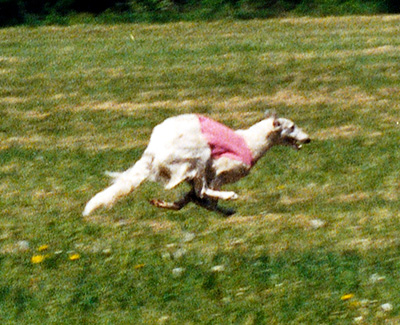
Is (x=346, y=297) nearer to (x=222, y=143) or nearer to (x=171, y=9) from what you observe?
(x=222, y=143)

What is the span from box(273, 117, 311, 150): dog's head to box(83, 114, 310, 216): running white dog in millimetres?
295

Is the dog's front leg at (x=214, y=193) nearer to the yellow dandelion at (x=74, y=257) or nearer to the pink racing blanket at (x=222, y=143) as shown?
the pink racing blanket at (x=222, y=143)

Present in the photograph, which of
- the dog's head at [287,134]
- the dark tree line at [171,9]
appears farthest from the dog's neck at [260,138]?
the dark tree line at [171,9]

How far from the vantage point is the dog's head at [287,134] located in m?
6.76

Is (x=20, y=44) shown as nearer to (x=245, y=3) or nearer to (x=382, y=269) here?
(x=245, y=3)

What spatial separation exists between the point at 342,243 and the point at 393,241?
0.35m

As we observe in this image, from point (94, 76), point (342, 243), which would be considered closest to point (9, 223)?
point (342, 243)

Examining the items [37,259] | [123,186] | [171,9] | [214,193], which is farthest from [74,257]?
[171,9]

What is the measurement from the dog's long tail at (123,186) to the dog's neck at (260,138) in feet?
2.16

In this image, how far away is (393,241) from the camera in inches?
301

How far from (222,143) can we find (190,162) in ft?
0.77

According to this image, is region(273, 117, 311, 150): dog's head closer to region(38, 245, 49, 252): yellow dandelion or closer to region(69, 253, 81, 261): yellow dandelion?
region(69, 253, 81, 261): yellow dandelion

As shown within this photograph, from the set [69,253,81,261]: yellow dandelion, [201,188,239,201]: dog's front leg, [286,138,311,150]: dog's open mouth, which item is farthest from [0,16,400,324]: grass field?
[286,138,311,150]: dog's open mouth

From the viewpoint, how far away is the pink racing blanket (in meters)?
6.35
